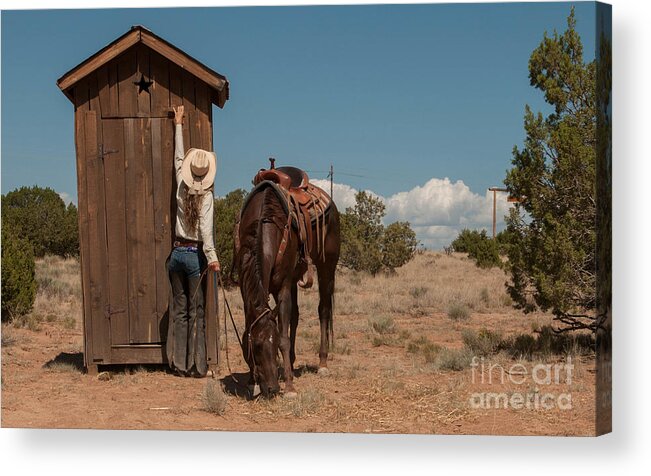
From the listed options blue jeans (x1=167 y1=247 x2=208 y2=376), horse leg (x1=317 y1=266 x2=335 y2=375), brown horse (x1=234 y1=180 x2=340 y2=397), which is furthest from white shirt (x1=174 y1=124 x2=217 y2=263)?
horse leg (x1=317 y1=266 x2=335 y2=375)

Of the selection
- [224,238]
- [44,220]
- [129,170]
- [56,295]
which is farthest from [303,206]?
[44,220]

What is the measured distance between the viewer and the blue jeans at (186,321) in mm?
9172

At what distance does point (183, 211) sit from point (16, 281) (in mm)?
5201

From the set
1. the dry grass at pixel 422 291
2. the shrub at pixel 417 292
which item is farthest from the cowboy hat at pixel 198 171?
the shrub at pixel 417 292

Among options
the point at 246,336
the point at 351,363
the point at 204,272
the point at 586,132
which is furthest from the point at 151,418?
the point at 586,132

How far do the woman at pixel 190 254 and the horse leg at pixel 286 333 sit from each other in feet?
3.48

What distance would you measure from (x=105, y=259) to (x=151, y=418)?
2244 millimetres

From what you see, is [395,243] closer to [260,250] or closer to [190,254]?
[190,254]

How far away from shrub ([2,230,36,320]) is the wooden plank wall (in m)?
3.82

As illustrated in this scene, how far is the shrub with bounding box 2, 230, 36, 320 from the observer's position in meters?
12.5

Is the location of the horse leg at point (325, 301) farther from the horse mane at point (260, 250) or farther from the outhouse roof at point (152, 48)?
the outhouse roof at point (152, 48)

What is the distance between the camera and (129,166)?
924 centimetres

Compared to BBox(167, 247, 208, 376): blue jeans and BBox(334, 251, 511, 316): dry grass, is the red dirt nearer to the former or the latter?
BBox(167, 247, 208, 376): blue jeans

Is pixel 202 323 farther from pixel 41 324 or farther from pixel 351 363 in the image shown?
pixel 41 324
